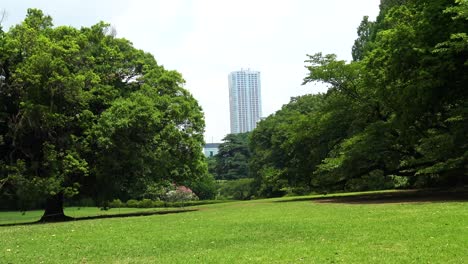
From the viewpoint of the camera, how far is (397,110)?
2512 cm

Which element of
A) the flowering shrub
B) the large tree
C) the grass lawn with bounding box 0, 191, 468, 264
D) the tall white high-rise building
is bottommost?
the grass lawn with bounding box 0, 191, 468, 264

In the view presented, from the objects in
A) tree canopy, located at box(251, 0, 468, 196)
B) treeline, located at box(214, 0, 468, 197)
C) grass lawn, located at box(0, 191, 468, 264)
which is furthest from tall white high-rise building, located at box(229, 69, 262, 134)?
grass lawn, located at box(0, 191, 468, 264)

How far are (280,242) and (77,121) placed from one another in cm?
1896

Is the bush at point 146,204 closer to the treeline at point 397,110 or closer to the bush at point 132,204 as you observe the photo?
the bush at point 132,204

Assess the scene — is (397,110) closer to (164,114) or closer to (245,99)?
(164,114)

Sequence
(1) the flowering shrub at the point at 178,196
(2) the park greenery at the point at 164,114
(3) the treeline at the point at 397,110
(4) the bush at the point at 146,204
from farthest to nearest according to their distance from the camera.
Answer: (1) the flowering shrub at the point at 178,196, (4) the bush at the point at 146,204, (2) the park greenery at the point at 164,114, (3) the treeline at the point at 397,110

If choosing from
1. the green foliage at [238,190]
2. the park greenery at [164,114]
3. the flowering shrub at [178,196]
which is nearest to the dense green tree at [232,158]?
the green foliage at [238,190]

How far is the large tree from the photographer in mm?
25797

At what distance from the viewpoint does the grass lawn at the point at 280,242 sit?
9.59 metres

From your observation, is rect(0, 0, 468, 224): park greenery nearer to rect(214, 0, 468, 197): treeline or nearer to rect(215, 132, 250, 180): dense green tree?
rect(214, 0, 468, 197): treeline

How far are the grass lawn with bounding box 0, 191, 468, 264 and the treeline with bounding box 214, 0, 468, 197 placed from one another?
7.86 metres

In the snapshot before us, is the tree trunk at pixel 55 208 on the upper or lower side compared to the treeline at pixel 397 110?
lower

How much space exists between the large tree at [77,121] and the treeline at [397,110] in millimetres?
8431

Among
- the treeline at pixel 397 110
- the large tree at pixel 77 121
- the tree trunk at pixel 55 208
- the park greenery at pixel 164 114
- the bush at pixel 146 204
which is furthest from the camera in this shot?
the bush at pixel 146 204
